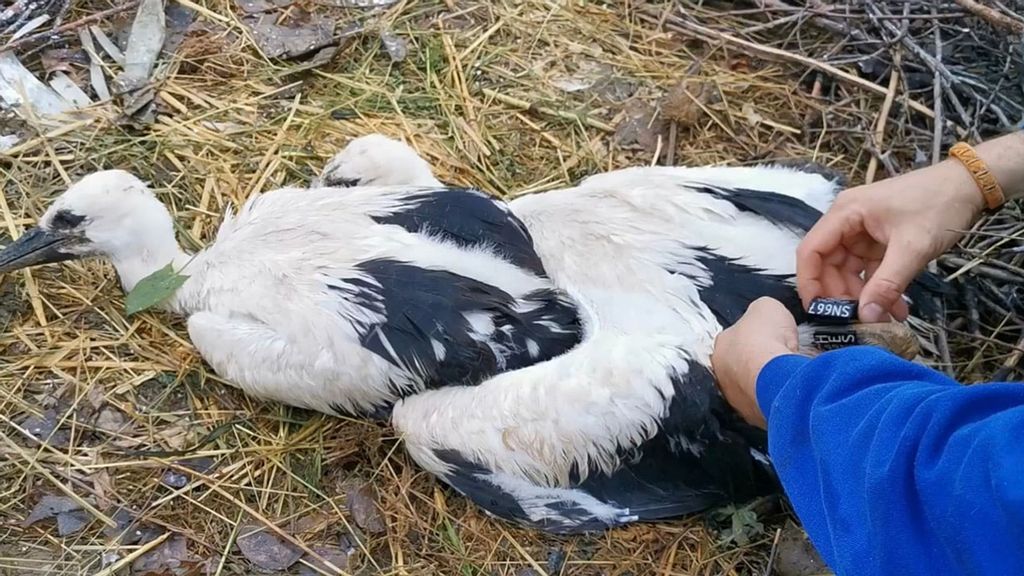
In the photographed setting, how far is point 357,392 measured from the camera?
269 cm

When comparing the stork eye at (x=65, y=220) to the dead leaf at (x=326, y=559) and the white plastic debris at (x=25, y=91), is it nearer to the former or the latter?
the white plastic debris at (x=25, y=91)

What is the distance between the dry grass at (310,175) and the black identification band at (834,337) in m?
0.68

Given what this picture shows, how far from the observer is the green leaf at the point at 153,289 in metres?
2.99

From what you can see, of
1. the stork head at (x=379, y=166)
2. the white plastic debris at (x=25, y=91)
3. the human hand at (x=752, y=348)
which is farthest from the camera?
the white plastic debris at (x=25, y=91)

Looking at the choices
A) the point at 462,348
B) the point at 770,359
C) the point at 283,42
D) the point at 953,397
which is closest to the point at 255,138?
the point at 283,42

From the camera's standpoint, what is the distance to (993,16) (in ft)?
10.4

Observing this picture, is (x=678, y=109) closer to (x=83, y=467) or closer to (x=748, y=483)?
(x=748, y=483)

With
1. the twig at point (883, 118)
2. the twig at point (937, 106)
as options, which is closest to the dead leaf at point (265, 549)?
the twig at point (883, 118)

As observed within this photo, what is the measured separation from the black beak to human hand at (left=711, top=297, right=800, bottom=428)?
6.95ft

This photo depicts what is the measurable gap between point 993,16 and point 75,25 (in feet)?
11.1

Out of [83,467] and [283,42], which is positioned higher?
[283,42]

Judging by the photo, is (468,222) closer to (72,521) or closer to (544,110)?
(544,110)

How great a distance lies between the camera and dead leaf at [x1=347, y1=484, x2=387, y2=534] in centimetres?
269

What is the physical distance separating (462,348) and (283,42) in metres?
2.01
